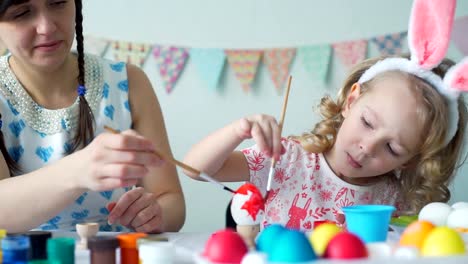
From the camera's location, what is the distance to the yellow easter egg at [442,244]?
744 millimetres

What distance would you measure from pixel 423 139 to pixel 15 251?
928 millimetres

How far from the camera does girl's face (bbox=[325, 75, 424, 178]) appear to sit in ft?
4.41

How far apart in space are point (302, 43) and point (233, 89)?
0.30 meters

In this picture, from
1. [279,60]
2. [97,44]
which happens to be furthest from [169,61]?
[279,60]

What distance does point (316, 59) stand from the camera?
7.79ft

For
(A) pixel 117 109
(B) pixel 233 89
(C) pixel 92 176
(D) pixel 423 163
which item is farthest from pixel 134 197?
(B) pixel 233 89

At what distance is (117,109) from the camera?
56.3 inches

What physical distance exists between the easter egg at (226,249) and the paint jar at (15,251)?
0.73 feet

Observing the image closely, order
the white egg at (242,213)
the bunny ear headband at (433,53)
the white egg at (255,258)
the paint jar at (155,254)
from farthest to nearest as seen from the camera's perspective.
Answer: the bunny ear headband at (433,53)
the white egg at (242,213)
the paint jar at (155,254)
the white egg at (255,258)

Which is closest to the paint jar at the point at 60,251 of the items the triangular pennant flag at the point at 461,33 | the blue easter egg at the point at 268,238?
the blue easter egg at the point at 268,238

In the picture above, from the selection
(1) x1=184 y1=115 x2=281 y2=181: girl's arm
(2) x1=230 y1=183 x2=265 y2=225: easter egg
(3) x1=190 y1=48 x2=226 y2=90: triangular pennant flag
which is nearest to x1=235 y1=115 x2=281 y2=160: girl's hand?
(1) x1=184 y1=115 x2=281 y2=181: girl's arm

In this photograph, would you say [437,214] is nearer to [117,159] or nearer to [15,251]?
[117,159]

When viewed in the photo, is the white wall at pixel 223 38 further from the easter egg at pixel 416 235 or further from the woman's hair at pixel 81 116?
the easter egg at pixel 416 235

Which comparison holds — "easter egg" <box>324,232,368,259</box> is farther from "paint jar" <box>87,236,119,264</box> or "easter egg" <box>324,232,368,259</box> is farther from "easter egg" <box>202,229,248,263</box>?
"paint jar" <box>87,236,119,264</box>
